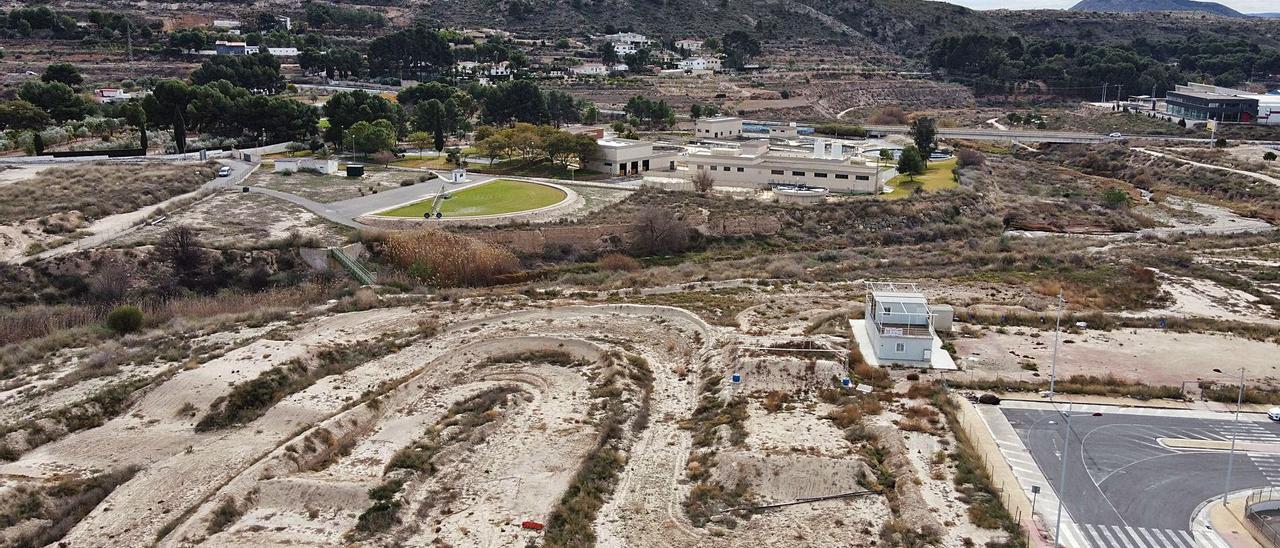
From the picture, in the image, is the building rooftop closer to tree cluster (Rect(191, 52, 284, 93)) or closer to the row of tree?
the row of tree

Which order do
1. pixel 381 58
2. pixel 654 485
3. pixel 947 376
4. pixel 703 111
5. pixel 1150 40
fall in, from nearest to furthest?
pixel 654 485
pixel 947 376
pixel 703 111
pixel 381 58
pixel 1150 40

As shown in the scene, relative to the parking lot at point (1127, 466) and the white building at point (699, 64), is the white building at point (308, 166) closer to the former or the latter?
the parking lot at point (1127, 466)

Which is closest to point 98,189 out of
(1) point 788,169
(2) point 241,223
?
(2) point 241,223

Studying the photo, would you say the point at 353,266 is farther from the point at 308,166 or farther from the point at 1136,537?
the point at 1136,537

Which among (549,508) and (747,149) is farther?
(747,149)

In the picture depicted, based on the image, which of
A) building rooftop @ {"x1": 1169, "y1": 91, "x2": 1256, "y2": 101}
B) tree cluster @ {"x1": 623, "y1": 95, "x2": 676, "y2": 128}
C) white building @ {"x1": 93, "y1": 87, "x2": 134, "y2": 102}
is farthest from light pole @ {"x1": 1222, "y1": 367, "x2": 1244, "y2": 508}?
building rooftop @ {"x1": 1169, "y1": 91, "x2": 1256, "y2": 101}

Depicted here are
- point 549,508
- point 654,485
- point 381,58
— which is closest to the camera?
point 549,508

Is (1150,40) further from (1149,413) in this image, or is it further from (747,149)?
(1149,413)

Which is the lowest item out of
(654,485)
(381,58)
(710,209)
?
(654,485)

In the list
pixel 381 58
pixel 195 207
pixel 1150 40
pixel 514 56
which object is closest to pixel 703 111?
pixel 514 56
